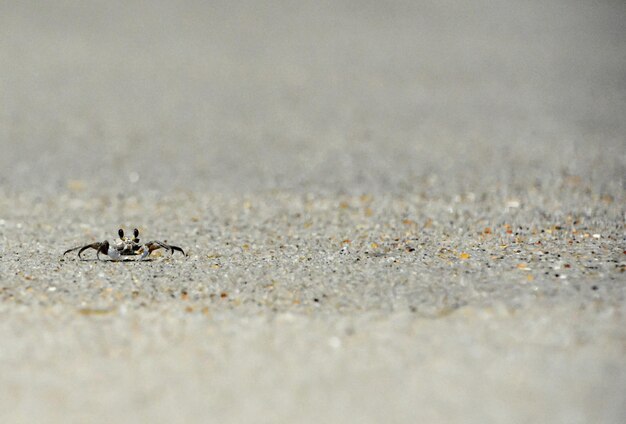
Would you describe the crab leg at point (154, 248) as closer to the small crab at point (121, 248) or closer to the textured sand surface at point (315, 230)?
the small crab at point (121, 248)

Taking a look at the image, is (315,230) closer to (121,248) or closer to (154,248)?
(154,248)

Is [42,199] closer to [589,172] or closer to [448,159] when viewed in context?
[448,159]

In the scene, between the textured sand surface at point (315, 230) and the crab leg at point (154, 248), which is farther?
the crab leg at point (154, 248)

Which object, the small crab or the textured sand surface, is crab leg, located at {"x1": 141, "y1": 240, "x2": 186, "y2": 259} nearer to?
the small crab

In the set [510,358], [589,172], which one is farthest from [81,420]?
[589,172]

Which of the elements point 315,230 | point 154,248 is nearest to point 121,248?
point 154,248

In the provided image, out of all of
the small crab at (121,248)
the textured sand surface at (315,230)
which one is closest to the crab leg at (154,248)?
the small crab at (121,248)

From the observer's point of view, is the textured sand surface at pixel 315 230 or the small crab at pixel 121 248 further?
the small crab at pixel 121 248

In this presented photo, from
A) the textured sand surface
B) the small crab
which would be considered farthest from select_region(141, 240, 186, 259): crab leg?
the textured sand surface
